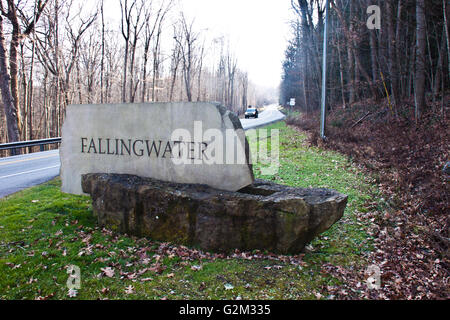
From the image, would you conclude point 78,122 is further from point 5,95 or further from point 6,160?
point 5,95

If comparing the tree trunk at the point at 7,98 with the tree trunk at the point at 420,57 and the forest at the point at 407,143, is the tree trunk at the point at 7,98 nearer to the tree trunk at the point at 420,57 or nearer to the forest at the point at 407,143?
the forest at the point at 407,143

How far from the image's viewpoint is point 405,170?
891 centimetres

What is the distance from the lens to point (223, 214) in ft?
16.7

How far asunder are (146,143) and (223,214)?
243cm

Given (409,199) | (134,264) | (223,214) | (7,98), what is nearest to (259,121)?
(7,98)

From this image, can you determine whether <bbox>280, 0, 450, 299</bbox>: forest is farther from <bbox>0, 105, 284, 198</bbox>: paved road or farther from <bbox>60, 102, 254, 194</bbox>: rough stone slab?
<bbox>0, 105, 284, 198</bbox>: paved road

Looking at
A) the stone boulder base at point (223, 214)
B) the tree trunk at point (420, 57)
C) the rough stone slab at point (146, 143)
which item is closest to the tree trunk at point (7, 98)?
the rough stone slab at point (146, 143)

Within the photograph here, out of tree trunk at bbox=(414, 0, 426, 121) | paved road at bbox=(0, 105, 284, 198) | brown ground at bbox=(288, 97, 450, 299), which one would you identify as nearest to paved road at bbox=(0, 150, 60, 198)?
paved road at bbox=(0, 105, 284, 198)

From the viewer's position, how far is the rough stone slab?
223 inches

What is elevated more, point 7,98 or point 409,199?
point 7,98

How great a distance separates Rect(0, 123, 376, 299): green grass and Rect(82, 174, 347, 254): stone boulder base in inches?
10.1

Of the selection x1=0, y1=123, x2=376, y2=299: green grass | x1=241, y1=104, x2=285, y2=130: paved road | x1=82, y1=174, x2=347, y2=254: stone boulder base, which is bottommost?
x1=0, y1=123, x2=376, y2=299: green grass

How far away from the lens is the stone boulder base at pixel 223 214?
4852 mm

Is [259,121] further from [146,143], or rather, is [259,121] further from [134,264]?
[134,264]
